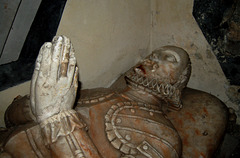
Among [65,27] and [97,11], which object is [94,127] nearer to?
[65,27]

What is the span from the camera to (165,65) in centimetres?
179

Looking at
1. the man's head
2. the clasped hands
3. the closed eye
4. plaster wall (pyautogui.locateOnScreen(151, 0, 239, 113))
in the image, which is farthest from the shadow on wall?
plaster wall (pyautogui.locateOnScreen(151, 0, 239, 113))

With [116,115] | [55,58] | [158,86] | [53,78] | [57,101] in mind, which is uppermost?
[55,58]

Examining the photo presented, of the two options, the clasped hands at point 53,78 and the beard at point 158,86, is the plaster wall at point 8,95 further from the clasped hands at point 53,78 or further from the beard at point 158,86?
the beard at point 158,86

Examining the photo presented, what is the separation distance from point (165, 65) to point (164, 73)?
66 millimetres

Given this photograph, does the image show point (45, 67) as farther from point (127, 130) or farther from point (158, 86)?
point (158, 86)

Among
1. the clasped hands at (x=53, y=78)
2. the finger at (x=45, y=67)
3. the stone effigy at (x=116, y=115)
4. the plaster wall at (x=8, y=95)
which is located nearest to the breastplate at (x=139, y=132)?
the stone effigy at (x=116, y=115)

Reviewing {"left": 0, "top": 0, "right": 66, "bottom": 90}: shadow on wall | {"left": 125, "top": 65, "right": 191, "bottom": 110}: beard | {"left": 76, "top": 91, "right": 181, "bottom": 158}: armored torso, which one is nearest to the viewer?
{"left": 76, "top": 91, "right": 181, "bottom": 158}: armored torso

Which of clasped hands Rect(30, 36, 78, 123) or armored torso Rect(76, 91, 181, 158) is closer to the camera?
clasped hands Rect(30, 36, 78, 123)

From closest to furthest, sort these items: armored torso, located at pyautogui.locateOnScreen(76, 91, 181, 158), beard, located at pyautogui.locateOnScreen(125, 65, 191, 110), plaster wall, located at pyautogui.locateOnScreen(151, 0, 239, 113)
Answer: armored torso, located at pyautogui.locateOnScreen(76, 91, 181, 158)
beard, located at pyautogui.locateOnScreen(125, 65, 191, 110)
plaster wall, located at pyautogui.locateOnScreen(151, 0, 239, 113)

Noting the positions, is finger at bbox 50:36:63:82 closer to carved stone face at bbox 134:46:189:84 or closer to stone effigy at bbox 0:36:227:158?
stone effigy at bbox 0:36:227:158

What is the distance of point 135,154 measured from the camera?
140cm

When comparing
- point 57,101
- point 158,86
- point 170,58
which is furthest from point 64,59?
point 170,58

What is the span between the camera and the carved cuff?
1.17m
